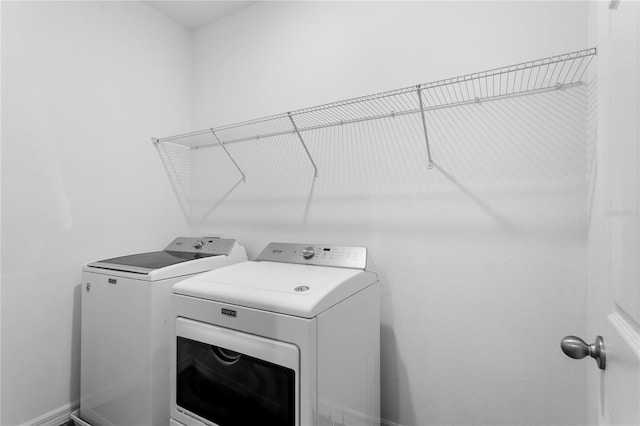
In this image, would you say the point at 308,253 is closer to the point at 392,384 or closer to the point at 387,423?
the point at 392,384

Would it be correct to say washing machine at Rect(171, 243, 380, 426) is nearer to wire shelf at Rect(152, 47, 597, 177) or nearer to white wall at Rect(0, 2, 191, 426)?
wire shelf at Rect(152, 47, 597, 177)

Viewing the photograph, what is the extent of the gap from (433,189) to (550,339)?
85cm

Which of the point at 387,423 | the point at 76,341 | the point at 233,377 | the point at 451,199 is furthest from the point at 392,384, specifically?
the point at 76,341

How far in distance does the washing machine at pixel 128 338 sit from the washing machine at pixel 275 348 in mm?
253

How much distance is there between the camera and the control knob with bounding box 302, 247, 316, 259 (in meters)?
Result: 1.63

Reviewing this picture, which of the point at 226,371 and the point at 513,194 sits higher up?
the point at 513,194

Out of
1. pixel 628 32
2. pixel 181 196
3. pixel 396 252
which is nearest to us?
pixel 628 32

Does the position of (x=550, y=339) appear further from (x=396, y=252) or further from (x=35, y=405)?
(x=35, y=405)

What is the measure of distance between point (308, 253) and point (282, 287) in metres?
0.49

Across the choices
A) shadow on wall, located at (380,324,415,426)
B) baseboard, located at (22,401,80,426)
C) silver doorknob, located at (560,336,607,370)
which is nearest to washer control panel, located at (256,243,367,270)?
shadow on wall, located at (380,324,415,426)

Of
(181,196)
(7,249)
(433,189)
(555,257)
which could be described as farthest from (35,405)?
(555,257)

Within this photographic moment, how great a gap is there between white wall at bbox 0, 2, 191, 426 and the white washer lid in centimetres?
102

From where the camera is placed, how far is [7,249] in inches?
60.1

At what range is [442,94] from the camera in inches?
61.0
